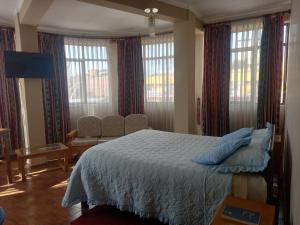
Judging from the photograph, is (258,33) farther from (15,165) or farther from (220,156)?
(15,165)

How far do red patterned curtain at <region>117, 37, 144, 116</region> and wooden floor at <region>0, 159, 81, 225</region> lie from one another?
227 cm

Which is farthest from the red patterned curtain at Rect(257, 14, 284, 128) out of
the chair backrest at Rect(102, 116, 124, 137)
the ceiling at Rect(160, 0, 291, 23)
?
the chair backrest at Rect(102, 116, 124, 137)

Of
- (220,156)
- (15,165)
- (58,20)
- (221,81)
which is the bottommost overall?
(15,165)

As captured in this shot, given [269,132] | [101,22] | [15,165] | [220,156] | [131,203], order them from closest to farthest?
[220,156] → [131,203] → [269,132] → [15,165] → [101,22]

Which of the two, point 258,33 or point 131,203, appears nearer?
point 131,203

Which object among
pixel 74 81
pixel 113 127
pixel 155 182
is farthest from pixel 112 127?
pixel 155 182

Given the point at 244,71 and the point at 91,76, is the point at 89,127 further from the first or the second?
the point at 244,71

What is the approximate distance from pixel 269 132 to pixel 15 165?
4.22m

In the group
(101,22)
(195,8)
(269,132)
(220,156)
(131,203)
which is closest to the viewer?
(220,156)

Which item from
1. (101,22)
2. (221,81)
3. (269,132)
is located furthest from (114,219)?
(101,22)

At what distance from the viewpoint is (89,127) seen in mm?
4723

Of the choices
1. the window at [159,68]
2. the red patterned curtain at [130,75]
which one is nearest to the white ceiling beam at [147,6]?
the window at [159,68]

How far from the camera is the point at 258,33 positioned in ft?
13.3

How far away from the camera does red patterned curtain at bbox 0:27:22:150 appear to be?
Result: 14.1 feet
